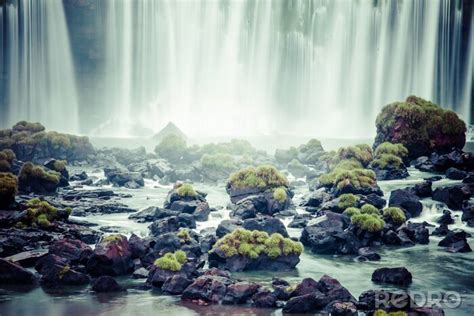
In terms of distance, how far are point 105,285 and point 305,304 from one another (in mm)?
5369

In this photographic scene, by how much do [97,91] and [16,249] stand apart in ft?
170

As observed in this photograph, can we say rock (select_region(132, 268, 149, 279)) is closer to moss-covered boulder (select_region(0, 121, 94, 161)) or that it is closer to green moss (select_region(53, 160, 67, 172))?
green moss (select_region(53, 160, 67, 172))

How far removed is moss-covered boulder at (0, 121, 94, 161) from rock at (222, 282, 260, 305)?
98.6ft

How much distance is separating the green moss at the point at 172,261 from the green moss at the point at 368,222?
759 centimetres

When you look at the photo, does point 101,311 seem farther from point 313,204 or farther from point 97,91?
point 97,91

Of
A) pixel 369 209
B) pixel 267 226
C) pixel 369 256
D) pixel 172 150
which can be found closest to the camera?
pixel 369 256

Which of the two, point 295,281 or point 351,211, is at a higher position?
point 351,211

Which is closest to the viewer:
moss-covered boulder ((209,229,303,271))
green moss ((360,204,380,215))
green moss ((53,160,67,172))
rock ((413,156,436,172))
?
moss-covered boulder ((209,229,303,271))

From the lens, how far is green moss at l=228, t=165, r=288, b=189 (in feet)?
92.3

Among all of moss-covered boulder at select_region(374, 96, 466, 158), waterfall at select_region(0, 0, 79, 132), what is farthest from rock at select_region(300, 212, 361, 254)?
waterfall at select_region(0, 0, 79, 132)

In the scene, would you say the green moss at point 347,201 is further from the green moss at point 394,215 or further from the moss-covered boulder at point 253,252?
the moss-covered boulder at point 253,252

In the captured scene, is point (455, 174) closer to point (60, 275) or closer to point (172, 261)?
point (172, 261)

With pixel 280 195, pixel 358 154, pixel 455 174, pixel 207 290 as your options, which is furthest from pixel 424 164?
pixel 207 290

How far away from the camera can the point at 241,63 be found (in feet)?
225
